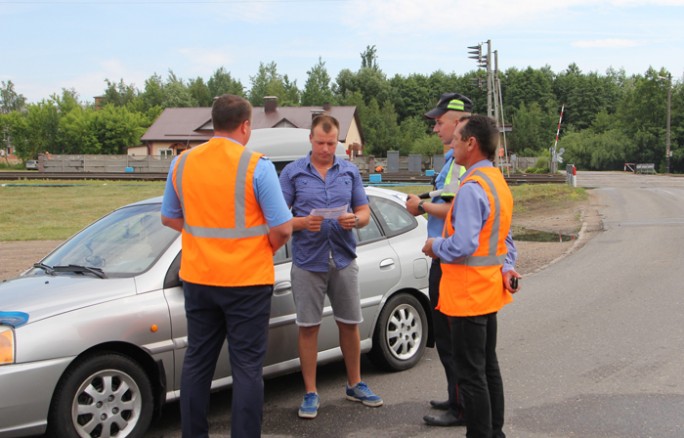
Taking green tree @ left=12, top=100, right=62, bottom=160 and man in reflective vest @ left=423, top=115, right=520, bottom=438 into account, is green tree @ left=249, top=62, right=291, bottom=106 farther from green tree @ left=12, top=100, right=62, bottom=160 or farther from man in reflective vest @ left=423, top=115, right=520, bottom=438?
man in reflective vest @ left=423, top=115, right=520, bottom=438

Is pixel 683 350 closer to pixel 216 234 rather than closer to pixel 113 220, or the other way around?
pixel 216 234

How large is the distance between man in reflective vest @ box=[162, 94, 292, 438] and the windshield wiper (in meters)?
1.00

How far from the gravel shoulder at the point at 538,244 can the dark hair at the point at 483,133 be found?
25.1 feet

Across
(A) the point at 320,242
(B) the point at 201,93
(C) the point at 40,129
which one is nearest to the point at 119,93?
(B) the point at 201,93

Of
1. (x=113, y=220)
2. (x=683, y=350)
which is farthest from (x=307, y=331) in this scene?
(x=683, y=350)

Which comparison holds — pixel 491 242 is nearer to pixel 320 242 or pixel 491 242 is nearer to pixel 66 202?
pixel 320 242

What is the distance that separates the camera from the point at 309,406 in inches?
193

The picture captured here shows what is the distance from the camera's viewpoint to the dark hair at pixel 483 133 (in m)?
3.92

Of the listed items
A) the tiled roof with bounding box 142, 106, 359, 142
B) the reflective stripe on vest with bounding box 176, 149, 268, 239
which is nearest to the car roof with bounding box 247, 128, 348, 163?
the reflective stripe on vest with bounding box 176, 149, 268, 239

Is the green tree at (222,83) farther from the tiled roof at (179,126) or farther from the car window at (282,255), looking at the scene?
the car window at (282,255)

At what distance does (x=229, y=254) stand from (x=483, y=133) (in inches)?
61.8

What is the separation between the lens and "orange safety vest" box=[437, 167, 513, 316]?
12.4 ft

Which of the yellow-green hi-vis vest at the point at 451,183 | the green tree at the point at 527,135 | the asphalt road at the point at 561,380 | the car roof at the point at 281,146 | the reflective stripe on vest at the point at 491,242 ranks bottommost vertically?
the asphalt road at the point at 561,380

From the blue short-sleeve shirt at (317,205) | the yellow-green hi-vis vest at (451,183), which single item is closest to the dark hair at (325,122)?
the blue short-sleeve shirt at (317,205)
